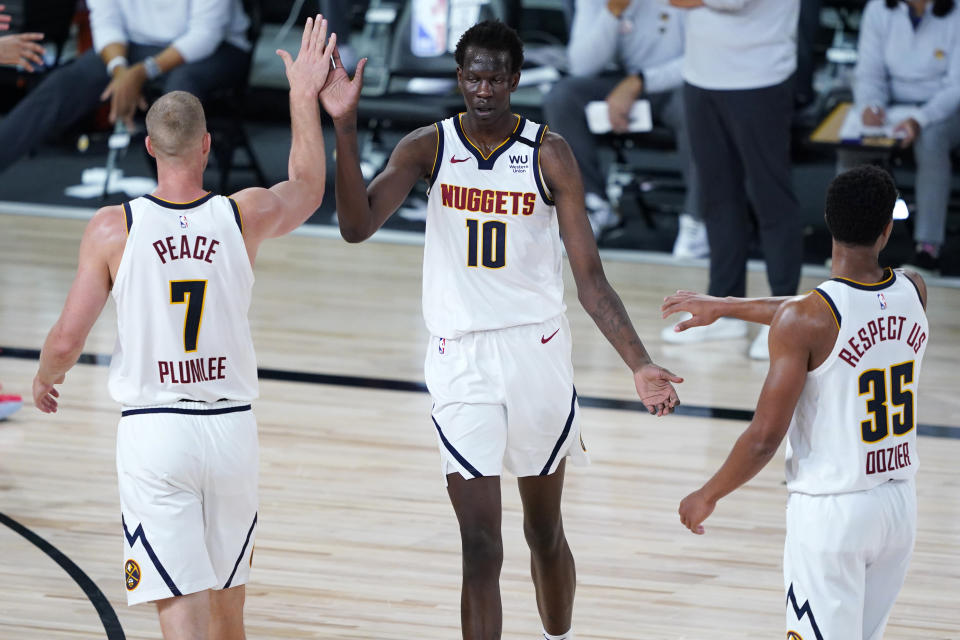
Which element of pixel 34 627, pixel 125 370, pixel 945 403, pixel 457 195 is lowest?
pixel 945 403

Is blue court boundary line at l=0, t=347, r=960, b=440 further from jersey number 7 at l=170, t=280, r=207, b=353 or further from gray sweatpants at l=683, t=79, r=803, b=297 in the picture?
jersey number 7 at l=170, t=280, r=207, b=353

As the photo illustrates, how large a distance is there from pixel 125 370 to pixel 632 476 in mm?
2652

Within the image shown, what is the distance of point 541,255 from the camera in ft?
11.6

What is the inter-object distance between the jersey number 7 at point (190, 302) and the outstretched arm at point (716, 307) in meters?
1.02

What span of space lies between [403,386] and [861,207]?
153 inches

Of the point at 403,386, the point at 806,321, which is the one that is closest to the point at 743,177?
the point at 403,386

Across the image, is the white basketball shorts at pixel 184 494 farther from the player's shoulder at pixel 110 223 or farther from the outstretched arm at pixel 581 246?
the outstretched arm at pixel 581 246

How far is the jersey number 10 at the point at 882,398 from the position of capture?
9.54 ft

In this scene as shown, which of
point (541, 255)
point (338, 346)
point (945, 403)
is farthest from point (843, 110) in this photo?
point (541, 255)

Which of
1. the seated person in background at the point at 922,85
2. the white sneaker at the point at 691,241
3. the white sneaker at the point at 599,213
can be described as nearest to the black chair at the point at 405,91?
the white sneaker at the point at 599,213

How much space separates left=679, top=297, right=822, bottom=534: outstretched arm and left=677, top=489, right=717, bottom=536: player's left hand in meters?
0.03

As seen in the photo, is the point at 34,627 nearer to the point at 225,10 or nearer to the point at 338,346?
the point at 338,346

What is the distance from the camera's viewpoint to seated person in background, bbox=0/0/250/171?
9383 millimetres

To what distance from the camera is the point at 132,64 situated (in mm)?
9617
